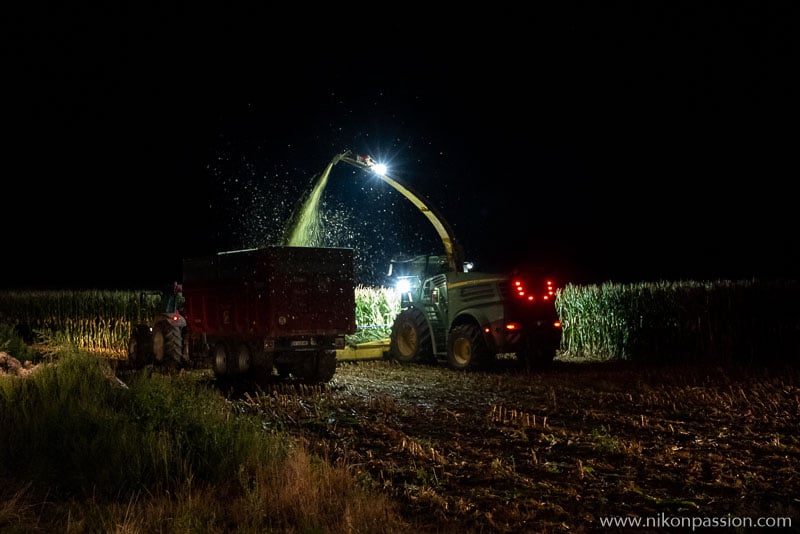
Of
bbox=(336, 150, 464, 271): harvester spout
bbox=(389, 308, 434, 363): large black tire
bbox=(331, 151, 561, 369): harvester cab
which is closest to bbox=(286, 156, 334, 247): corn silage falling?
bbox=(336, 150, 464, 271): harvester spout

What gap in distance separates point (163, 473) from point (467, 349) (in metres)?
10.4

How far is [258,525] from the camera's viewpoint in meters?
6.09

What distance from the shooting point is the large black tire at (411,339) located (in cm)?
1811

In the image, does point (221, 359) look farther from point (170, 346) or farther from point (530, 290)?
point (530, 290)

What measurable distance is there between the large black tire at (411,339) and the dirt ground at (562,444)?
101 inches

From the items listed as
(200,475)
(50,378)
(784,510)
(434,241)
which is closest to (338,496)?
(200,475)

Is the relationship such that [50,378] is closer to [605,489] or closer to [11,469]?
[11,469]

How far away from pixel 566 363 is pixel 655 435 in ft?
31.5

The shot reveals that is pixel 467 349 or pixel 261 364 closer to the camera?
pixel 261 364

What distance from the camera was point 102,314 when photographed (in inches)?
1088

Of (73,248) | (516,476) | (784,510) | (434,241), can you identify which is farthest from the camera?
(73,248)

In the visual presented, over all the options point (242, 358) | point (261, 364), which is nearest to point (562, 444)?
point (261, 364)

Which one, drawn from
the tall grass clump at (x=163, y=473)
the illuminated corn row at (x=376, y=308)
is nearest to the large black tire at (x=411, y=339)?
the illuminated corn row at (x=376, y=308)

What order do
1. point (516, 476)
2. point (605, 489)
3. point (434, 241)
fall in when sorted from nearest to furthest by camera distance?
point (605, 489), point (516, 476), point (434, 241)
